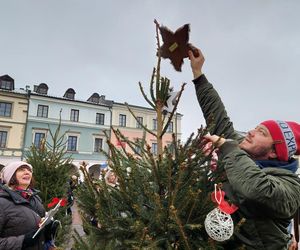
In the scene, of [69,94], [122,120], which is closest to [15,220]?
[122,120]

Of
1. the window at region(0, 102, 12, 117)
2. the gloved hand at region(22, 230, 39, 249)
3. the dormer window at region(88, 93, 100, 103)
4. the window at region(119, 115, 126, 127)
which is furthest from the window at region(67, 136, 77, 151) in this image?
the gloved hand at region(22, 230, 39, 249)

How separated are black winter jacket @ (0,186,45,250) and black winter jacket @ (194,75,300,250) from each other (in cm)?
201

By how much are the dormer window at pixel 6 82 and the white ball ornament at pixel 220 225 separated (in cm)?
3128

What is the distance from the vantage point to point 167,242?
63.4 inches

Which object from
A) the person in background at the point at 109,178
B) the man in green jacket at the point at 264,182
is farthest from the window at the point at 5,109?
the man in green jacket at the point at 264,182

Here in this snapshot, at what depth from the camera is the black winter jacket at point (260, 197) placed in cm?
149

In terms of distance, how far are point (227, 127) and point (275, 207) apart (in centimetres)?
99

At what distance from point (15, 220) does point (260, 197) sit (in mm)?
2407

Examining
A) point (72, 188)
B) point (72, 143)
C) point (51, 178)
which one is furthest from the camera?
point (72, 143)

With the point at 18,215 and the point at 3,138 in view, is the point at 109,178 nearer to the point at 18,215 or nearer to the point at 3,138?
the point at 18,215

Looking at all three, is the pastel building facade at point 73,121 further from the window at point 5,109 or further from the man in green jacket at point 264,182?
the man in green jacket at point 264,182

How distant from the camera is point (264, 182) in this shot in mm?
1491

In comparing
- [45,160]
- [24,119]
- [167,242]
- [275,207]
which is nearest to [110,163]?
[167,242]

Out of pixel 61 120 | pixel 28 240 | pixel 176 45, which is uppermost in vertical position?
pixel 61 120
